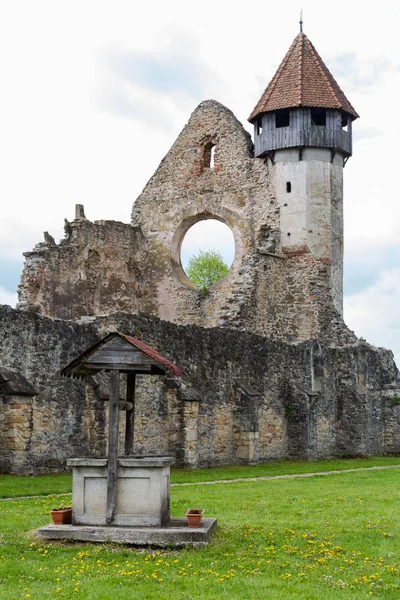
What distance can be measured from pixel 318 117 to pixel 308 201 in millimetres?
3805

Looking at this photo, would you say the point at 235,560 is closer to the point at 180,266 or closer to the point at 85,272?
the point at 85,272

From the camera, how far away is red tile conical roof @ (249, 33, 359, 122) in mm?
35219

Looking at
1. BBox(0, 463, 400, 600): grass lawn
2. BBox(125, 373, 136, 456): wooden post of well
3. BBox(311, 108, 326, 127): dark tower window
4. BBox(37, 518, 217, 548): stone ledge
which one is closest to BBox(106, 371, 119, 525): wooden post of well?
BBox(37, 518, 217, 548): stone ledge

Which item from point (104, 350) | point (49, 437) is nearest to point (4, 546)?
point (104, 350)

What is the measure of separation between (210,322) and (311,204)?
631cm

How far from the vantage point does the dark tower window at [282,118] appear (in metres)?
35.8

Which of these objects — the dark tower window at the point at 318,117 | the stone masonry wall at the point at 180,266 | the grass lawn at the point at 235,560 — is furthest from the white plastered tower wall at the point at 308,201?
the grass lawn at the point at 235,560

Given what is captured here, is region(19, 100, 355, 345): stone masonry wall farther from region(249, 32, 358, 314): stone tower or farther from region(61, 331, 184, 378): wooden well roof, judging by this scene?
region(61, 331, 184, 378): wooden well roof

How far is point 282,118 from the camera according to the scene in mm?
36031

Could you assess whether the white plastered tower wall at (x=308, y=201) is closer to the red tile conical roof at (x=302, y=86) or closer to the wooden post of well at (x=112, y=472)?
the red tile conical roof at (x=302, y=86)

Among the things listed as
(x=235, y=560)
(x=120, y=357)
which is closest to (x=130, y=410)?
(x=120, y=357)

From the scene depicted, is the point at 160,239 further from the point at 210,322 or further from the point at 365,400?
the point at 365,400

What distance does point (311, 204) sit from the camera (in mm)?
35062

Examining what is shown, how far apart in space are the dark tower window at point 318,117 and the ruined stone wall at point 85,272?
29.4ft
